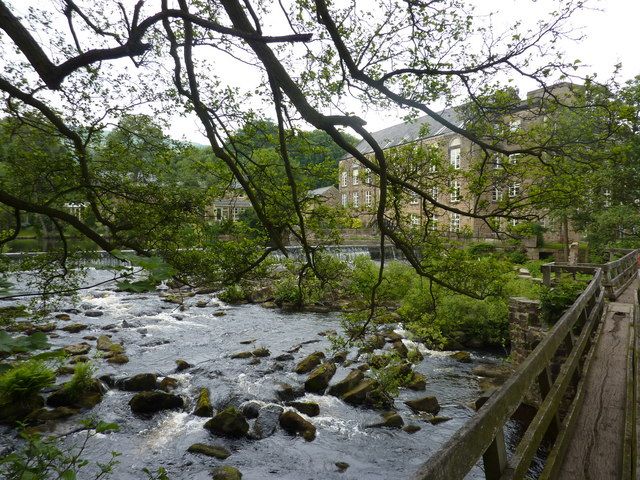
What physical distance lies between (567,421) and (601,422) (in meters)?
0.46

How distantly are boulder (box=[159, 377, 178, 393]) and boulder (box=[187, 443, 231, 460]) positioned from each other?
Result: 2.64 metres

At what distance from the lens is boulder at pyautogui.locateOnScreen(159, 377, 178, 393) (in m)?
9.57

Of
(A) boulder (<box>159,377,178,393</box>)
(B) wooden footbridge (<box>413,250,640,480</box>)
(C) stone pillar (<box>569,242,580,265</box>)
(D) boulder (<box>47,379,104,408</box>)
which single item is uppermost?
(B) wooden footbridge (<box>413,250,640,480</box>)

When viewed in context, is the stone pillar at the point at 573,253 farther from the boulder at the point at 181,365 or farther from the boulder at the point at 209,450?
the boulder at the point at 209,450

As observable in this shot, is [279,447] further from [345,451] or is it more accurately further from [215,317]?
[215,317]

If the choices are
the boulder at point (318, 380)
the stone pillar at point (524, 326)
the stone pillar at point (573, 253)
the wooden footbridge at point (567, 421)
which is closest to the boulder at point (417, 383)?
Result: the boulder at point (318, 380)

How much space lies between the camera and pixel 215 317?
54.6 ft

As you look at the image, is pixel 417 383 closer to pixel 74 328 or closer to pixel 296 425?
pixel 296 425

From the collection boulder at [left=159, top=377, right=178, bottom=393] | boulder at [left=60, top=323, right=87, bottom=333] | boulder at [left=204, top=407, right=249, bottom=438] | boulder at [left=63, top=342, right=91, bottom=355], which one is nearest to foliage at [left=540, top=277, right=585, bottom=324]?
boulder at [left=204, top=407, right=249, bottom=438]

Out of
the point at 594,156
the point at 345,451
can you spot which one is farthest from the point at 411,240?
the point at 345,451

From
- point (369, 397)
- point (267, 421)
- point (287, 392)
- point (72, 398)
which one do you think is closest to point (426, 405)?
point (369, 397)

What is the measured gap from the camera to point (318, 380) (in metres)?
9.88

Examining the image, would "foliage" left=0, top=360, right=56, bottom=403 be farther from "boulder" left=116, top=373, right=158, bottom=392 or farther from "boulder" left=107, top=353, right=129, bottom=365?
"boulder" left=107, top=353, right=129, bottom=365

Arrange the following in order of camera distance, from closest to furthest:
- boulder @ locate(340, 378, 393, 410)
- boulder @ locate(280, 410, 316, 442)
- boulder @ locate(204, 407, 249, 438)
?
boulder @ locate(204, 407, 249, 438) → boulder @ locate(280, 410, 316, 442) → boulder @ locate(340, 378, 393, 410)
